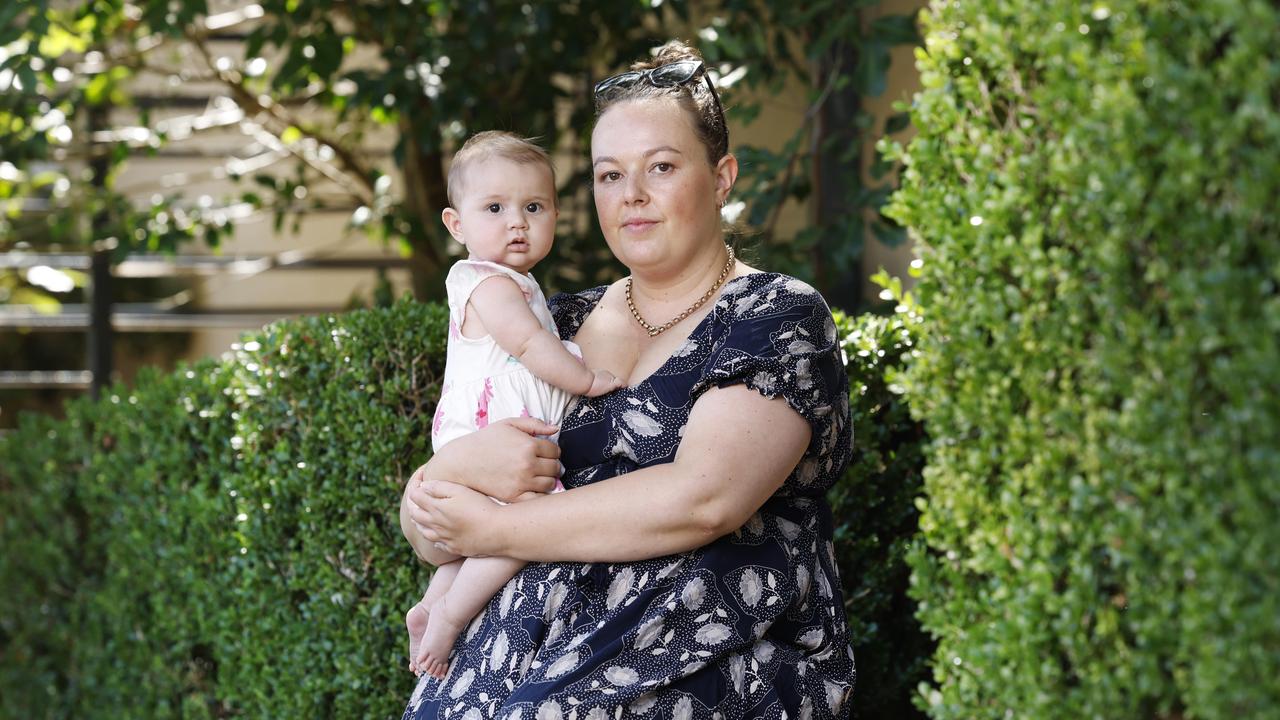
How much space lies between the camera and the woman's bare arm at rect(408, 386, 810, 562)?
2.24 metres

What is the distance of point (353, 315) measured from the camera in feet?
11.5

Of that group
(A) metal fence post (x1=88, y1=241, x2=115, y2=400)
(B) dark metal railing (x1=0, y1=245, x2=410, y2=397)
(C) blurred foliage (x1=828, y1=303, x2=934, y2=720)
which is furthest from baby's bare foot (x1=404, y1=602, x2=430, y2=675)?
(A) metal fence post (x1=88, y1=241, x2=115, y2=400)

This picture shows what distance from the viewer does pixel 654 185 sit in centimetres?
261

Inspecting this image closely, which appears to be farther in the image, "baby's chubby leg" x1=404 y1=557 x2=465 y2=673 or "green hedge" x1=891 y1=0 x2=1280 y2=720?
"baby's chubby leg" x1=404 y1=557 x2=465 y2=673

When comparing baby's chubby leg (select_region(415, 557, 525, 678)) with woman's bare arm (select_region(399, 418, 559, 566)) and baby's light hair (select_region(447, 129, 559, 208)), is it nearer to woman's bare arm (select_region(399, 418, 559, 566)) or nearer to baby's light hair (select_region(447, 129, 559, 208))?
woman's bare arm (select_region(399, 418, 559, 566))

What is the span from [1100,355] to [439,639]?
4.81 feet

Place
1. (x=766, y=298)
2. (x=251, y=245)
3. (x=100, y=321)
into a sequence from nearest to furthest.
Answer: (x=766, y=298), (x=100, y=321), (x=251, y=245)

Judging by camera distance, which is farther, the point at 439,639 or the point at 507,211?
the point at 507,211

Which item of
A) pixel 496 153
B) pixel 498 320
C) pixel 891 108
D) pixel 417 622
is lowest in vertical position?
pixel 417 622

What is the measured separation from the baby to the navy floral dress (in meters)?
0.16

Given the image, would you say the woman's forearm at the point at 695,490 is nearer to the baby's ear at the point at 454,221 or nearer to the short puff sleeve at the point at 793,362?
the short puff sleeve at the point at 793,362

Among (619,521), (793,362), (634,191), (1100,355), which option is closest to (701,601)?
(619,521)

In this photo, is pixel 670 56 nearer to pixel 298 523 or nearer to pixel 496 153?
pixel 496 153

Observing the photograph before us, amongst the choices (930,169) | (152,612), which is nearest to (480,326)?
(930,169)
